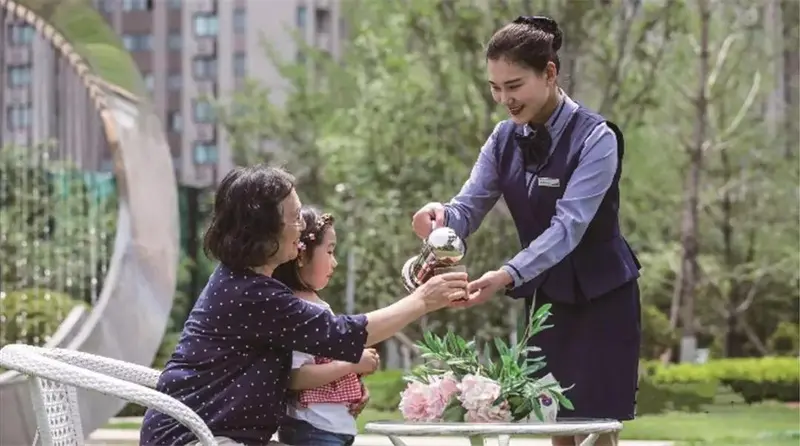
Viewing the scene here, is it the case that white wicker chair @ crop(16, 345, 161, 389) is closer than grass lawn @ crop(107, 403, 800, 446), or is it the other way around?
white wicker chair @ crop(16, 345, 161, 389)

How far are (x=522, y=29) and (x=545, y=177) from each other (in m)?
0.35

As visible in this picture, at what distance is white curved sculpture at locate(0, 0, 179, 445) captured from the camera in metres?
9.00

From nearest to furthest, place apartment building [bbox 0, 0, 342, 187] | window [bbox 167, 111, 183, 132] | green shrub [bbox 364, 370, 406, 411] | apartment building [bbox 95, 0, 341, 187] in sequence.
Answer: green shrub [bbox 364, 370, 406, 411] < apartment building [bbox 0, 0, 342, 187] < apartment building [bbox 95, 0, 341, 187] < window [bbox 167, 111, 183, 132]

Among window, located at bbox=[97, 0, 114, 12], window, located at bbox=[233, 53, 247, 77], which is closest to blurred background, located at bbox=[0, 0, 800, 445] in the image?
window, located at bbox=[233, 53, 247, 77]

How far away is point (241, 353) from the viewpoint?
10.6ft

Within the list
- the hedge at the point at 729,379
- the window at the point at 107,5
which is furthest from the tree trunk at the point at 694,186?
the window at the point at 107,5

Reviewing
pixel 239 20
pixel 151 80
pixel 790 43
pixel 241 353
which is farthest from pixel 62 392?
pixel 151 80

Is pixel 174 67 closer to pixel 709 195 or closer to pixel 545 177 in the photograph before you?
pixel 709 195

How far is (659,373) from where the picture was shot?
60.5 feet

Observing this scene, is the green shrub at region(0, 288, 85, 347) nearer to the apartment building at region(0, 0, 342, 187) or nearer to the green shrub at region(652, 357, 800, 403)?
the green shrub at region(652, 357, 800, 403)

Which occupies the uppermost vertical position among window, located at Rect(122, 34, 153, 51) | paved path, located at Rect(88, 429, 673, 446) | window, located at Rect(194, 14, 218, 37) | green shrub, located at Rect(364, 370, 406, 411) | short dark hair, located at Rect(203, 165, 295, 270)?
short dark hair, located at Rect(203, 165, 295, 270)

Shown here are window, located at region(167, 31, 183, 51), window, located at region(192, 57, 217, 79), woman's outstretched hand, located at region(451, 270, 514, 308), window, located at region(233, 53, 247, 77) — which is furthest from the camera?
window, located at region(167, 31, 183, 51)

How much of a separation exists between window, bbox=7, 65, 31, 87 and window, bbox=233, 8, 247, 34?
278 inches

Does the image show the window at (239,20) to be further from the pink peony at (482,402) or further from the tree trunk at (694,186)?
the pink peony at (482,402)
